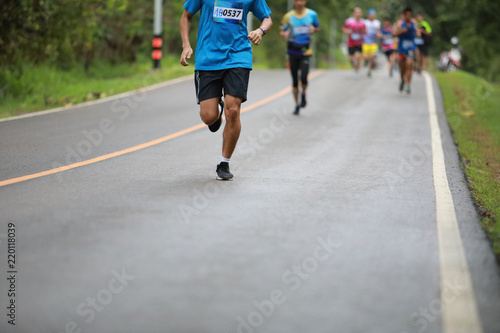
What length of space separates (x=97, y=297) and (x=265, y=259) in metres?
1.16

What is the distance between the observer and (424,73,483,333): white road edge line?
392 centimetres

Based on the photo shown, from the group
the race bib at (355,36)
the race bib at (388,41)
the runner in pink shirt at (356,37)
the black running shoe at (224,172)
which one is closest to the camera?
the black running shoe at (224,172)

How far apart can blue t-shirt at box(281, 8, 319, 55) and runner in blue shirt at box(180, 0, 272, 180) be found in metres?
7.17

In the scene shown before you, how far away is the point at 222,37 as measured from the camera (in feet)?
25.6

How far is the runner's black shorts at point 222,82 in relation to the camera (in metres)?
7.76

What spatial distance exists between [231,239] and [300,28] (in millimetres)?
10248

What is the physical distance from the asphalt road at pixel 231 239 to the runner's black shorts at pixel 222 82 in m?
0.86

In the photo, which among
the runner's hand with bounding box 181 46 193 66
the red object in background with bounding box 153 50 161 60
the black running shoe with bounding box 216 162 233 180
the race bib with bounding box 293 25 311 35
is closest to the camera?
the runner's hand with bounding box 181 46 193 66

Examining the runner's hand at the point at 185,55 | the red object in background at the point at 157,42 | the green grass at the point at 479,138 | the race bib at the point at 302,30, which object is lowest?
the red object in background at the point at 157,42

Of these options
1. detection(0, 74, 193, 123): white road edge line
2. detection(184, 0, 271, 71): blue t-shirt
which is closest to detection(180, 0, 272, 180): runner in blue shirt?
detection(184, 0, 271, 71): blue t-shirt

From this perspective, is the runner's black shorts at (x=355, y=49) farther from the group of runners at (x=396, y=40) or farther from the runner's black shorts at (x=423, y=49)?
the runner's black shorts at (x=423, y=49)

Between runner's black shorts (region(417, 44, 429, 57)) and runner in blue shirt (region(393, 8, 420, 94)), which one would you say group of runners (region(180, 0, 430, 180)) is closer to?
runner in blue shirt (region(393, 8, 420, 94))

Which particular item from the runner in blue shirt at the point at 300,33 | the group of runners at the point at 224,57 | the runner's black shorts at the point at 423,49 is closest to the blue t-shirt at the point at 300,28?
the runner in blue shirt at the point at 300,33


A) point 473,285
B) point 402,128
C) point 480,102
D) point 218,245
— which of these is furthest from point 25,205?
point 480,102
